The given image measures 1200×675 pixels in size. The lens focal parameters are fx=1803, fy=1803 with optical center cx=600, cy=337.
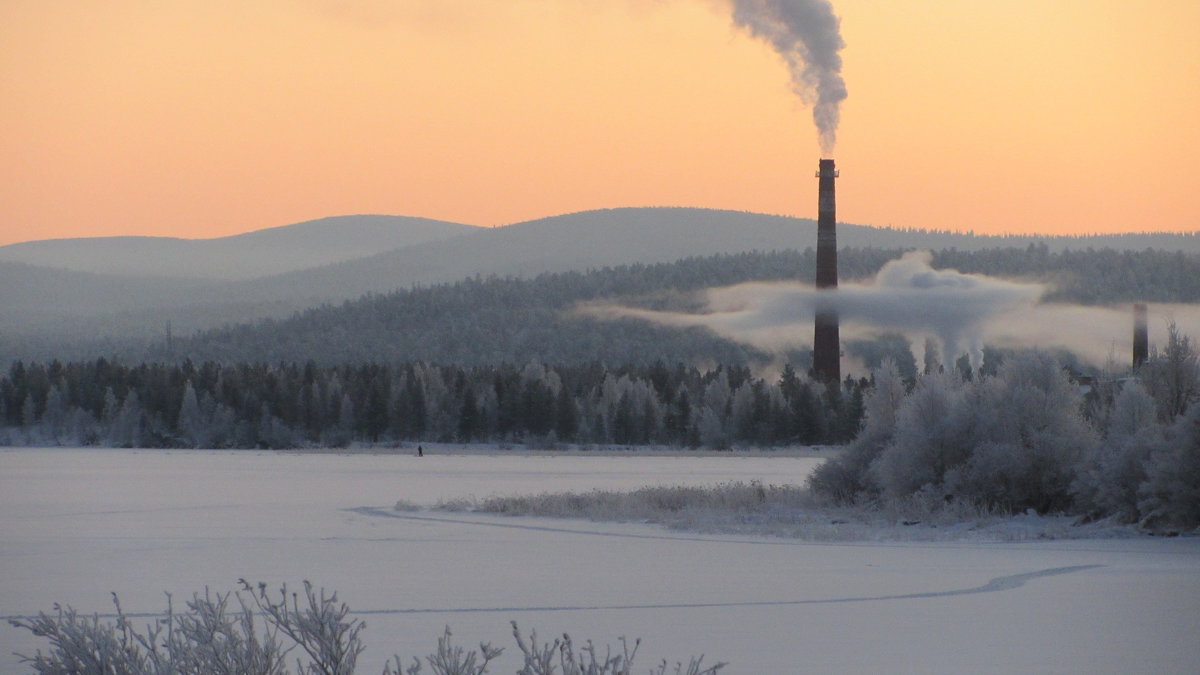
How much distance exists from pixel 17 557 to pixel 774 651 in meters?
14.3

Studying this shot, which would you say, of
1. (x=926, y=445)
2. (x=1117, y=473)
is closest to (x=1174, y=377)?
(x=926, y=445)

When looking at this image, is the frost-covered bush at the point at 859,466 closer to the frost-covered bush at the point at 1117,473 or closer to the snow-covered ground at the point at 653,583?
the frost-covered bush at the point at 1117,473

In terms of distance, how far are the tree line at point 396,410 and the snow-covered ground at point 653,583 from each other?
7442 cm

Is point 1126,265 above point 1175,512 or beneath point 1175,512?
above

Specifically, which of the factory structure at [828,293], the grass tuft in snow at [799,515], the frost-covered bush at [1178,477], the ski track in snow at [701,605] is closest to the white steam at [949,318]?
the factory structure at [828,293]

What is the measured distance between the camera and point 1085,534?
1224 inches

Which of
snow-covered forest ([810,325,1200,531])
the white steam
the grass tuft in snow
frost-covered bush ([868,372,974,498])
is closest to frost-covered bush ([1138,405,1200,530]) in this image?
the grass tuft in snow

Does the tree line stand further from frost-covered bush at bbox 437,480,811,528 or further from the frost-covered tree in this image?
the frost-covered tree

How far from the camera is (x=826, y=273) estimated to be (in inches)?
3531

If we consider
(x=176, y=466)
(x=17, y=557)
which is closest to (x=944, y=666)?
(x=17, y=557)

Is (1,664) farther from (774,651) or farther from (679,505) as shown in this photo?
(679,505)

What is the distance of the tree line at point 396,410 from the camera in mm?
113500

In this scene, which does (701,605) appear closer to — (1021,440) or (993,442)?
(993,442)

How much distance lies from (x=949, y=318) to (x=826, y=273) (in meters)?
29.7
